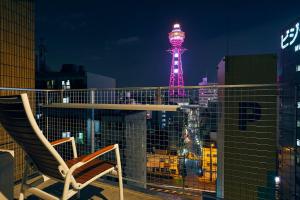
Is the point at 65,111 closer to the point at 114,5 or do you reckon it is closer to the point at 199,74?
the point at 114,5

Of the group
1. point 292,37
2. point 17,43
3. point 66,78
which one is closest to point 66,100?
point 17,43

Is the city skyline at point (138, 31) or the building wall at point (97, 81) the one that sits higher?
the city skyline at point (138, 31)

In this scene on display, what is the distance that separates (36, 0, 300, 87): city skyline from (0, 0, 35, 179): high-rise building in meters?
12.5

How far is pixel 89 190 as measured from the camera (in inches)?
92.5

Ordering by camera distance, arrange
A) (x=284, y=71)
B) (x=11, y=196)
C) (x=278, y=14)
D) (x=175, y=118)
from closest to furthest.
Answer: (x=11, y=196) → (x=175, y=118) → (x=284, y=71) → (x=278, y=14)

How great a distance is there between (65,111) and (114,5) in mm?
28174

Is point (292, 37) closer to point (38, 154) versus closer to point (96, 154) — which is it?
point (96, 154)

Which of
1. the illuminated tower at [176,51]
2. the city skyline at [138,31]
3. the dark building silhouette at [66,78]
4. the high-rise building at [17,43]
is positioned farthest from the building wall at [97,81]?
the illuminated tower at [176,51]

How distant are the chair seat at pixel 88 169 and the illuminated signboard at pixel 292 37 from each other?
30.5 meters

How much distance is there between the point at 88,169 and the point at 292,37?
32.9 m

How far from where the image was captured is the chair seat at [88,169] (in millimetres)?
1427

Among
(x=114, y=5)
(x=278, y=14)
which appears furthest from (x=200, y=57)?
(x=114, y=5)

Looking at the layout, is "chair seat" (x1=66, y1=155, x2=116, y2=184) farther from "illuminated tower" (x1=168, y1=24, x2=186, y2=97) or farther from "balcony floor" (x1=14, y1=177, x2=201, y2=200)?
"illuminated tower" (x1=168, y1=24, x2=186, y2=97)

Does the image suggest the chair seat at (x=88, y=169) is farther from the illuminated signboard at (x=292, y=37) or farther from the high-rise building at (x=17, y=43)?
the illuminated signboard at (x=292, y=37)
